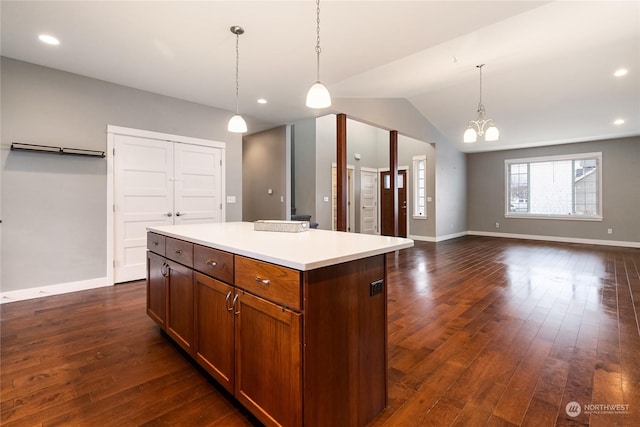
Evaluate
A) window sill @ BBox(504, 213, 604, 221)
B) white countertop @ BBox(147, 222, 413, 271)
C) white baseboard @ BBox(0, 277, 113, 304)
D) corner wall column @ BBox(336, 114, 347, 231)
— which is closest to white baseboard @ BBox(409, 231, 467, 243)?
window sill @ BBox(504, 213, 604, 221)

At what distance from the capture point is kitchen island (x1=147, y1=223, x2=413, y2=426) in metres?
1.17

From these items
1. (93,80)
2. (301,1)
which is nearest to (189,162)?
(93,80)

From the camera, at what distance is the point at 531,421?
4.88 feet

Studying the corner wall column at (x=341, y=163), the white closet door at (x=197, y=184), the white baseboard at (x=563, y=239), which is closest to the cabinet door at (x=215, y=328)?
the white closet door at (x=197, y=184)

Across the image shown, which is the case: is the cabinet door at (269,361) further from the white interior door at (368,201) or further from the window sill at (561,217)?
the window sill at (561,217)

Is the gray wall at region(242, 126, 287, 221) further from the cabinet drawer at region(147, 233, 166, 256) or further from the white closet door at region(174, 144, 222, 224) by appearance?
the cabinet drawer at region(147, 233, 166, 256)

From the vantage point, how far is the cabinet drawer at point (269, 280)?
1175mm

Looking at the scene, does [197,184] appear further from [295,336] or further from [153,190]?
[295,336]

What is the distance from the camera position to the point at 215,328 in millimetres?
1640

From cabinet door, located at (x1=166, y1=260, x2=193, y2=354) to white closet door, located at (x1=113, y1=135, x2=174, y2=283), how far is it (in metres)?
2.38

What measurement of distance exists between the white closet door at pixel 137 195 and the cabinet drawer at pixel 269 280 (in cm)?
336

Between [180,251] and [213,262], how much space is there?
493mm

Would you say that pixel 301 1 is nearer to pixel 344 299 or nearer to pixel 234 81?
pixel 234 81

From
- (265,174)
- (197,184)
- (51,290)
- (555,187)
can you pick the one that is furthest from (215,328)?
(555,187)
